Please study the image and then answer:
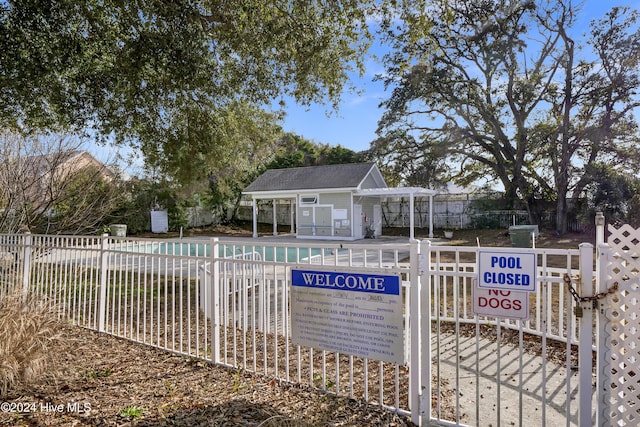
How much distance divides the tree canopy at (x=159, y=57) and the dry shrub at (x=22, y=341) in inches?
136

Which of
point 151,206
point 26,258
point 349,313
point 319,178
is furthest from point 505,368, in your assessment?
point 151,206

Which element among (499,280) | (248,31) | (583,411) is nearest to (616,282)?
(499,280)

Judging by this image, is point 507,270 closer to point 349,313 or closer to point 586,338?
point 586,338

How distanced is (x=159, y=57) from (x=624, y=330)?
242 inches

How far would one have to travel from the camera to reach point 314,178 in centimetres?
2162

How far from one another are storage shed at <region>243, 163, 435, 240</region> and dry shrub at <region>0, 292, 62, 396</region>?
52.5 ft

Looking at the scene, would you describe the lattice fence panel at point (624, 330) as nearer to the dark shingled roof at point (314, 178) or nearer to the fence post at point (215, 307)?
the fence post at point (215, 307)

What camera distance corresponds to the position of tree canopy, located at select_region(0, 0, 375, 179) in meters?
5.29

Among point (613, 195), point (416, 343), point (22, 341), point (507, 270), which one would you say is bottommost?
point (22, 341)

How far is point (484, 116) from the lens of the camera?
67.4 feet

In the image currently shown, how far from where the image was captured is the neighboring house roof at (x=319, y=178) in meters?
A: 20.1

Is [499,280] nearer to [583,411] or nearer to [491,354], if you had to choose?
[583,411]

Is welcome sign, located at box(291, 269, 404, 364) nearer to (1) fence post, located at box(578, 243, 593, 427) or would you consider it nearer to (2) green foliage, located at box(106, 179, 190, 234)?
(1) fence post, located at box(578, 243, 593, 427)

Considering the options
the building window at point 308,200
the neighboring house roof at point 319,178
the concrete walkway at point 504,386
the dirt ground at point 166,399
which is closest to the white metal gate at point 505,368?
the concrete walkway at point 504,386
